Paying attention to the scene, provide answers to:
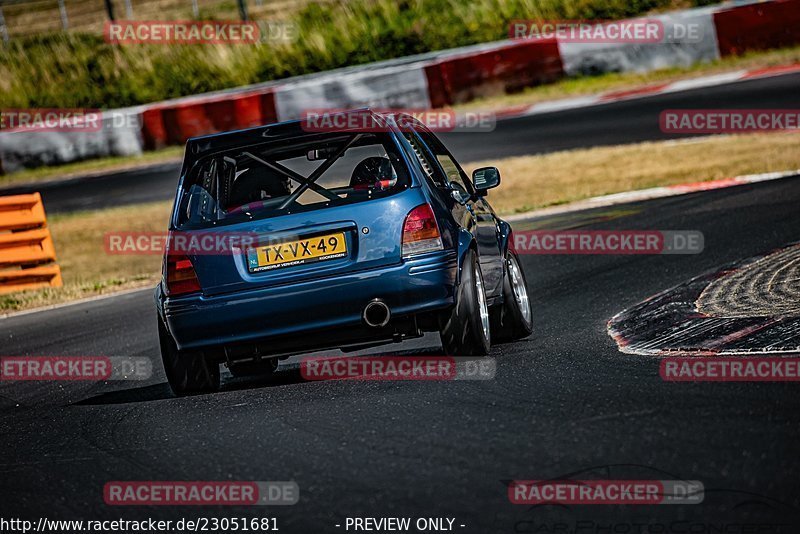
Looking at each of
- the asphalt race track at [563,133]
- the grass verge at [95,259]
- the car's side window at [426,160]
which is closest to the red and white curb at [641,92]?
the asphalt race track at [563,133]

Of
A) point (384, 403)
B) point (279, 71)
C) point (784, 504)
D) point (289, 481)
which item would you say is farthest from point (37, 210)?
point (279, 71)

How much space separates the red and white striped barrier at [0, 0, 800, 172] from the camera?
22.8 metres

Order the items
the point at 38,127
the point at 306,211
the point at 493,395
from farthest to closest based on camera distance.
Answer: the point at 38,127 → the point at 306,211 → the point at 493,395

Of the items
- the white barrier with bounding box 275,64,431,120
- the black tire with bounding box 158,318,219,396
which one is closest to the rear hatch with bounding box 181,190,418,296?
the black tire with bounding box 158,318,219,396

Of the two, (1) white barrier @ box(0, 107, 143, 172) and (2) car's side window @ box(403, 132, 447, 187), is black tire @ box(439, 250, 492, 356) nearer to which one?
(2) car's side window @ box(403, 132, 447, 187)

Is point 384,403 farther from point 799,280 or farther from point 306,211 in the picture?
point 799,280

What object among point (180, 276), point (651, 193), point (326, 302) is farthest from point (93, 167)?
point (326, 302)

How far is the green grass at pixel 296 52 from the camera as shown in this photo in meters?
27.7

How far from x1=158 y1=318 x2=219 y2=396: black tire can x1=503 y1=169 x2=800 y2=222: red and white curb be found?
8.47m

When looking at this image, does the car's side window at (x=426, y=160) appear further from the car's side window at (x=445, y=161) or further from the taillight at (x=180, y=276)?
the taillight at (x=180, y=276)

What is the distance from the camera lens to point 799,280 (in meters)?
7.88

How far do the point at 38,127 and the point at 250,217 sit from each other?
65.9 feet

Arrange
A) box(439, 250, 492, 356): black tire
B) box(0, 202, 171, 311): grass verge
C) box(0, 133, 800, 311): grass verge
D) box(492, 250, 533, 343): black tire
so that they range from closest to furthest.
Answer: box(439, 250, 492, 356): black tire → box(492, 250, 533, 343): black tire → box(0, 202, 171, 311): grass verge → box(0, 133, 800, 311): grass verge

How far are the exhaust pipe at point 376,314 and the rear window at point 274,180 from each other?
564 millimetres
